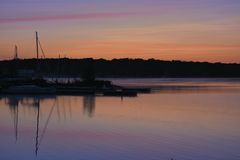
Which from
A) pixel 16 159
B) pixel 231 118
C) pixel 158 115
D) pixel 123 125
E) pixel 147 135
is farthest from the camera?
pixel 158 115

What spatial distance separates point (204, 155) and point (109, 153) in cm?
270

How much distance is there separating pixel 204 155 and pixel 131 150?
7.22 ft

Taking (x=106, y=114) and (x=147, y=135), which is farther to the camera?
(x=106, y=114)

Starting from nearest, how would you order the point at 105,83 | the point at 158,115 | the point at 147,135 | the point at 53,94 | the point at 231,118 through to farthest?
the point at 147,135 < the point at 231,118 < the point at 158,115 < the point at 53,94 < the point at 105,83

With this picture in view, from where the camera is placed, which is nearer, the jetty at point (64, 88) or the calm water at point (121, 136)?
the calm water at point (121, 136)

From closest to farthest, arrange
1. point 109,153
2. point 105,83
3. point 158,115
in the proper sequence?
point 109,153
point 158,115
point 105,83

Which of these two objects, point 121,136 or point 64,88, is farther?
point 64,88

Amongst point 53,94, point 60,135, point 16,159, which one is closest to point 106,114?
point 60,135

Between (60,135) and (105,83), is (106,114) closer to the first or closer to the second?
(60,135)

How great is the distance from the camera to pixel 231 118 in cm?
2486

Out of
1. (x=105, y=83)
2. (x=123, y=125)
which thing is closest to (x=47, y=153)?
(x=123, y=125)

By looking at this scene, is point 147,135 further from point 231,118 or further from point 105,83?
point 105,83

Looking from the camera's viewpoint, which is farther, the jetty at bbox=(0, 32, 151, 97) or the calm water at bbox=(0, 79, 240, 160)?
the jetty at bbox=(0, 32, 151, 97)

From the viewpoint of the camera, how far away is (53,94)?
48656mm
